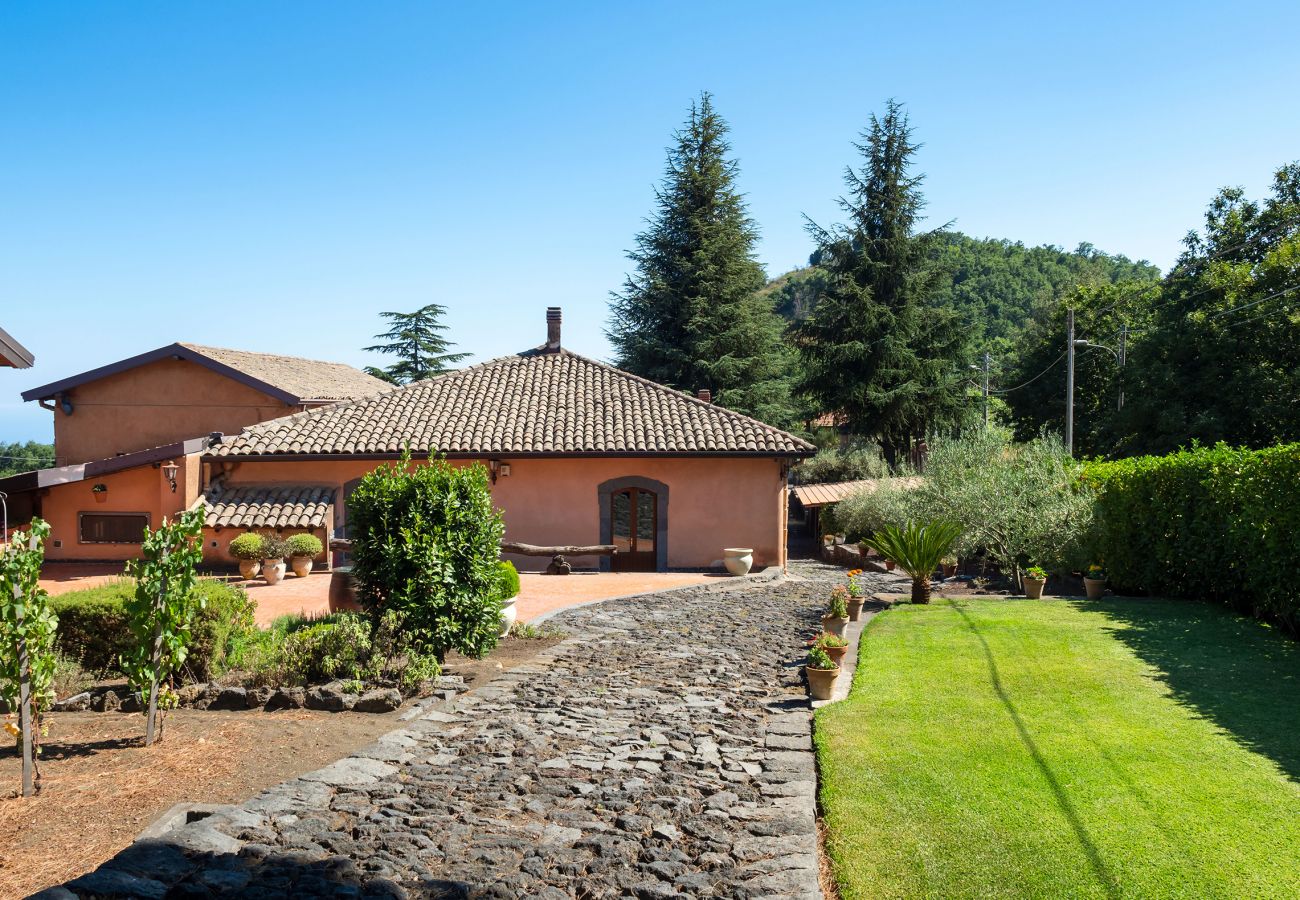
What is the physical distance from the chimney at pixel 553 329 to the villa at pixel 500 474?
129 inches

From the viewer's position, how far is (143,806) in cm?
582

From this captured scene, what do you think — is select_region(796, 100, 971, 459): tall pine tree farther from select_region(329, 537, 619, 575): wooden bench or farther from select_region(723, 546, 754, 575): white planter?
select_region(329, 537, 619, 575): wooden bench

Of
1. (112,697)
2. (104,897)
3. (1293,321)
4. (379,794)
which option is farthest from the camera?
(1293,321)

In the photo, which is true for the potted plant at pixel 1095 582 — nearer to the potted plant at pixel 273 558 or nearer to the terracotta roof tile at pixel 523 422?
the terracotta roof tile at pixel 523 422

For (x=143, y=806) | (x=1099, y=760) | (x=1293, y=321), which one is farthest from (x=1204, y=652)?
(x=1293, y=321)

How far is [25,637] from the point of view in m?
6.13

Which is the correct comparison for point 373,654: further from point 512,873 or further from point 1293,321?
point 1293,321

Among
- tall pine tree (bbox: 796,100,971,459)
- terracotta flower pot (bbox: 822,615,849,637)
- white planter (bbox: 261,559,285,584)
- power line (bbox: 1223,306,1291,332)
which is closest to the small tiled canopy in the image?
white planter (bbox: 261,559,285,584)

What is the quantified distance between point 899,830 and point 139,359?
77.2 ft

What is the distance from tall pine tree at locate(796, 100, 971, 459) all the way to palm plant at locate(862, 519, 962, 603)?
20680 mm

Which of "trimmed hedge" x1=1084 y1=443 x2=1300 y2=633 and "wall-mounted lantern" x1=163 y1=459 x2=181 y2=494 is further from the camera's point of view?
"wall-mounted lantern" x1=163 y1=459 x2=181 y2=494

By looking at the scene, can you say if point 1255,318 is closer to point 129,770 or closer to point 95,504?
point 129,770

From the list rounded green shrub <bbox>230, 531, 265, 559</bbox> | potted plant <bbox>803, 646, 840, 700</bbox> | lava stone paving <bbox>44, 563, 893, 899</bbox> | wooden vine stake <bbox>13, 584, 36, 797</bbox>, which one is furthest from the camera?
rounded green shrub <bbox>230, 531, 265, 559</bbox>

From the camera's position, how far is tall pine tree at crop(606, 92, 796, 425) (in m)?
34.9
